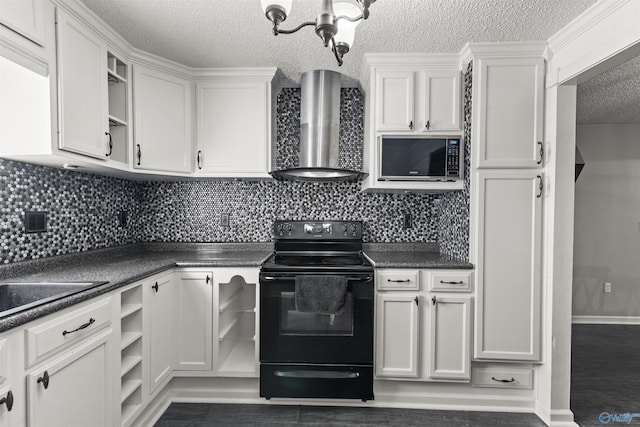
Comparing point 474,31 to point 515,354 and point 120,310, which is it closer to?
point 515,354

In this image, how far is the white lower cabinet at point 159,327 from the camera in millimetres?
1857

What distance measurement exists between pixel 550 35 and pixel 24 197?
3.14 meters

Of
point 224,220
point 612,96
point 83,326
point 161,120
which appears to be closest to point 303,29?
point 161,120

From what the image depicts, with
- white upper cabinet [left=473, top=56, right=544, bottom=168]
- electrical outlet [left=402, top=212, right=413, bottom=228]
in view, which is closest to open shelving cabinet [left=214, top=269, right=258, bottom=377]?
electrical outlet [left=402, top=212, right=413, bottom=228]

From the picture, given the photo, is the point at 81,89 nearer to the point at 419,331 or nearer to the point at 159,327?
the point at 159,327

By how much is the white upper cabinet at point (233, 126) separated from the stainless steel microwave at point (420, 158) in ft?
2.92

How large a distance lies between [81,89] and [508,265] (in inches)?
104

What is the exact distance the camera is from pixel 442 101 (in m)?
2.25

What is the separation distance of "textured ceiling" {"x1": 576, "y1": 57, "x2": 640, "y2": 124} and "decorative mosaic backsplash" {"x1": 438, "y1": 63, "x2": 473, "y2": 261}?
1.19 m

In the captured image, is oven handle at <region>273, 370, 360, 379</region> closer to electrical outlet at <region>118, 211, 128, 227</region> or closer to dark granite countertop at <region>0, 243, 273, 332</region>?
dark granite countertop at <region>0, 243, 273, 332</region>

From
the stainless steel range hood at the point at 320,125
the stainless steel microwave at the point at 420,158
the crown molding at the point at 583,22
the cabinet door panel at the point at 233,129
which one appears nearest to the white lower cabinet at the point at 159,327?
the cabinet door panel at the point at 233,129

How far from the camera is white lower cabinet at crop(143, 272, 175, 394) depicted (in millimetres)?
1857

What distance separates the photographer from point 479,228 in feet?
6.80

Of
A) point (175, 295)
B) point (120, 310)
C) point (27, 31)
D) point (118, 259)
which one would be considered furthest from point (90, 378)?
point (27, 31)
